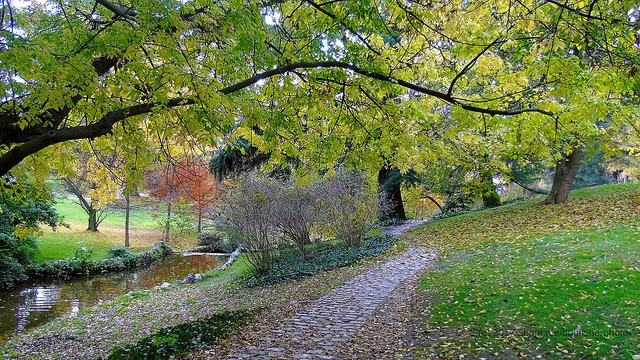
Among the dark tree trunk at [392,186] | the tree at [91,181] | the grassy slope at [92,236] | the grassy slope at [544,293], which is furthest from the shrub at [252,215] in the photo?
the grassy slope at [92,236]

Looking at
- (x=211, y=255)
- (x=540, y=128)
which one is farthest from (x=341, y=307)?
(x=211, y=255)

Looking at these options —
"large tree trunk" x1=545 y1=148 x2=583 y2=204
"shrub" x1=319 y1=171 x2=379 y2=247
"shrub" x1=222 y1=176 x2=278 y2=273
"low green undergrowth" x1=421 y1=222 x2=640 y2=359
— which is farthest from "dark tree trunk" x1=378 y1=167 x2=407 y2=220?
"low green undergrowth" x1=421 y1=222 x2=640 y2=359

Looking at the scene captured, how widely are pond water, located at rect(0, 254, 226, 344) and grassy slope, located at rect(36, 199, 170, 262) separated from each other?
271cm

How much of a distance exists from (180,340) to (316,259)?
6.47 metres

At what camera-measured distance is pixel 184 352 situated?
16.0 feet

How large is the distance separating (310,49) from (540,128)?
3.55 m

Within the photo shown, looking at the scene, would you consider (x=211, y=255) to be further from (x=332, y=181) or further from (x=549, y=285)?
(x=549, y=285)

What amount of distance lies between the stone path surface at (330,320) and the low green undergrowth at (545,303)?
40.3 inches

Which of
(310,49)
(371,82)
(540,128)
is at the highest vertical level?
(310,49)

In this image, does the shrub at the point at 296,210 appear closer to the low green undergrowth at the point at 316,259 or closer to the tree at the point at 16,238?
the low green undergrowth at the point at 316,259

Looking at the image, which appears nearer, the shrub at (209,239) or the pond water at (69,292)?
the pond water at (69,292)

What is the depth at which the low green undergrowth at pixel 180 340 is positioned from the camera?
4863mm

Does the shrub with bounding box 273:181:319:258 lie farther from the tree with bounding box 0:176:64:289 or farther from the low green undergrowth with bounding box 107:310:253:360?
the tree with bounding box 0:176:64:289

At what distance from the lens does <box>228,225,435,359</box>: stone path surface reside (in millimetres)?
4672
